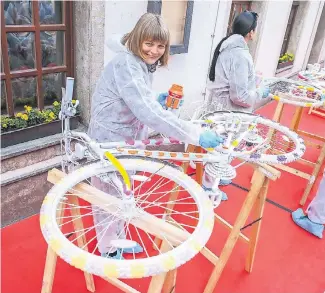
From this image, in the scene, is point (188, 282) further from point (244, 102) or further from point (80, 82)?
point (80, 82)

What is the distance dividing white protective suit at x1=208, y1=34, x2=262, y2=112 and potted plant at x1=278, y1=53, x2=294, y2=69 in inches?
178

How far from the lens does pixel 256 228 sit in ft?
7.74

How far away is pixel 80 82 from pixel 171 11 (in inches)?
50.8

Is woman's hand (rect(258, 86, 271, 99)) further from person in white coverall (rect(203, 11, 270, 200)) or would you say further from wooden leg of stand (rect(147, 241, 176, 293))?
wooden leg of stand (rect(147, 241, 176, 293))

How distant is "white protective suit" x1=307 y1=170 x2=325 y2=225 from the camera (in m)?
2.91

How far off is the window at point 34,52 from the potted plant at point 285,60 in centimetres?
524

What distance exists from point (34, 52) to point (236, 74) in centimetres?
179

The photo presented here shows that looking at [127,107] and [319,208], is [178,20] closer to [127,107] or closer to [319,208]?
[127,107]

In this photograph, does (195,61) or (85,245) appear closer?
(85,245)

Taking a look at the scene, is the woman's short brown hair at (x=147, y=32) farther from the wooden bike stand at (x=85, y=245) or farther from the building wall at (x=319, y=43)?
the building wall at (x=319, y=43)

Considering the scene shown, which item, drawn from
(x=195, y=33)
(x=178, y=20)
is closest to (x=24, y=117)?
(x=178, y=20)

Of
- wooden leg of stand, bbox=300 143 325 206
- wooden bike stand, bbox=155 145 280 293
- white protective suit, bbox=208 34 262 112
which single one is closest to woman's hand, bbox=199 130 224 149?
wooden bike stand, bbox=155 145 280 293

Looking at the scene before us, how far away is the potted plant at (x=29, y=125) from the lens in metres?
2.88

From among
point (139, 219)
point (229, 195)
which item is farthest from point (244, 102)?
point (139, 219)
